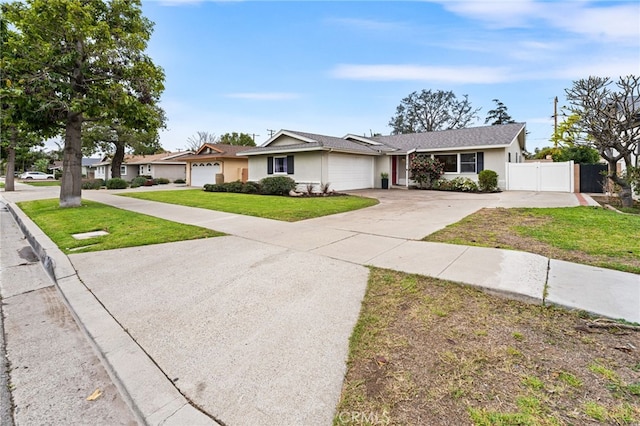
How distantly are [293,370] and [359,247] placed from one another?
12.8 feet

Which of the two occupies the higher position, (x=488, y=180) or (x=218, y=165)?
(x=218, y=165)

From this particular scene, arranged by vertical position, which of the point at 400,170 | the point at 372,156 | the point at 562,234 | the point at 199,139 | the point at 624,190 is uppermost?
the point at 199,139

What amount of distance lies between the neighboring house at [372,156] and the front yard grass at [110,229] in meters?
10.3

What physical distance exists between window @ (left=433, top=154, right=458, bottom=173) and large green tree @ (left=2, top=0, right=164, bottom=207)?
54.3 ft

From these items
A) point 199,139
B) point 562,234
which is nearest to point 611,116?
point 562,234

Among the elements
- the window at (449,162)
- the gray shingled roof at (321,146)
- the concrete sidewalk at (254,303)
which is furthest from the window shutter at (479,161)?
the concrete sidewalk at (254,303)

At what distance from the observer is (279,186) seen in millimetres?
18359

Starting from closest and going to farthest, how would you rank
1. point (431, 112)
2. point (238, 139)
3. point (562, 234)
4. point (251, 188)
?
point (562, 234)
point (251, 188)
point (431, 112)
point (238, 139)

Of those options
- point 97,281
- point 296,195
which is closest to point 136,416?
point 97,281

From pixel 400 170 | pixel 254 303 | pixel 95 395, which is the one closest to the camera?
pixel 95 395

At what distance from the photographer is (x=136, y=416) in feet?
7.52

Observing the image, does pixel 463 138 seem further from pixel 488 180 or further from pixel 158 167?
pixel 158 167

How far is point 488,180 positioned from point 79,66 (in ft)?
65.4

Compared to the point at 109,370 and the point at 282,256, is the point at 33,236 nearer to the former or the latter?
the point at 282,256
